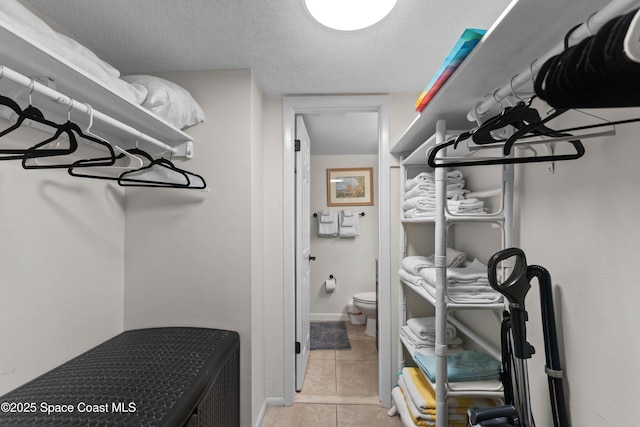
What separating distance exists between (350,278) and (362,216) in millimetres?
854

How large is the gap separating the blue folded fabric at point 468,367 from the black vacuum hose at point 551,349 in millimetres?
414

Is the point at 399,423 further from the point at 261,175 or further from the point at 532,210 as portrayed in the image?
the point at 261,175

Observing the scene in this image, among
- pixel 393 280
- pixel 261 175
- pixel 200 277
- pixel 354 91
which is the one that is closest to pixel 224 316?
pixel 200 277

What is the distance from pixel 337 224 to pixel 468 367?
2618 millimetres

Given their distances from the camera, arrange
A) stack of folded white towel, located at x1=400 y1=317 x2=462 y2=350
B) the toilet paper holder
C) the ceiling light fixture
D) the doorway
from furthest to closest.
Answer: the toilet paper holder, the doorway, stack of folded white towel, located at x1=400 y1=317 x2=462 y2=350, the ceiling light fixture

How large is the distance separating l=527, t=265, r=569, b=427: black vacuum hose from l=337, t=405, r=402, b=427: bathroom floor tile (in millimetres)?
1223

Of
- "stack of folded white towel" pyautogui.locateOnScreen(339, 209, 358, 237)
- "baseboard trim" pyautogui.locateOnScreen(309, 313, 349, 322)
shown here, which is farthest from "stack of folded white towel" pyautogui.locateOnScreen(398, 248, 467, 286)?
"baseboard trim" pyautogui.locateOnScreen(309, 313, 349, 322)

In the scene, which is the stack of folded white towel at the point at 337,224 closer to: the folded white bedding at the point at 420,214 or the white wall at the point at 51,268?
the folded white bedding at the point at 420,214

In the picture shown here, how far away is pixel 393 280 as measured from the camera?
2.09 m

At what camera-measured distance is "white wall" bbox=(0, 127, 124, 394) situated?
1.06 meters

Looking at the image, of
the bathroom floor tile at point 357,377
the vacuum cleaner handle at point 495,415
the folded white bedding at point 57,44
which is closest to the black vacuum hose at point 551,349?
the vacuum cleaner handle at point 495,415

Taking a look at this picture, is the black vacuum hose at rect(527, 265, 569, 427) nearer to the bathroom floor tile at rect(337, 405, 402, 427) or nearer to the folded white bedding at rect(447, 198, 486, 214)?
the folded white bedding at rect(447, 198, 486, 214)

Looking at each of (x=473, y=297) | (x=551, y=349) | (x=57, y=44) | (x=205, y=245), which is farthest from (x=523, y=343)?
(x=57, y=44)

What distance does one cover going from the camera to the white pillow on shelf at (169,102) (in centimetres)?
138
